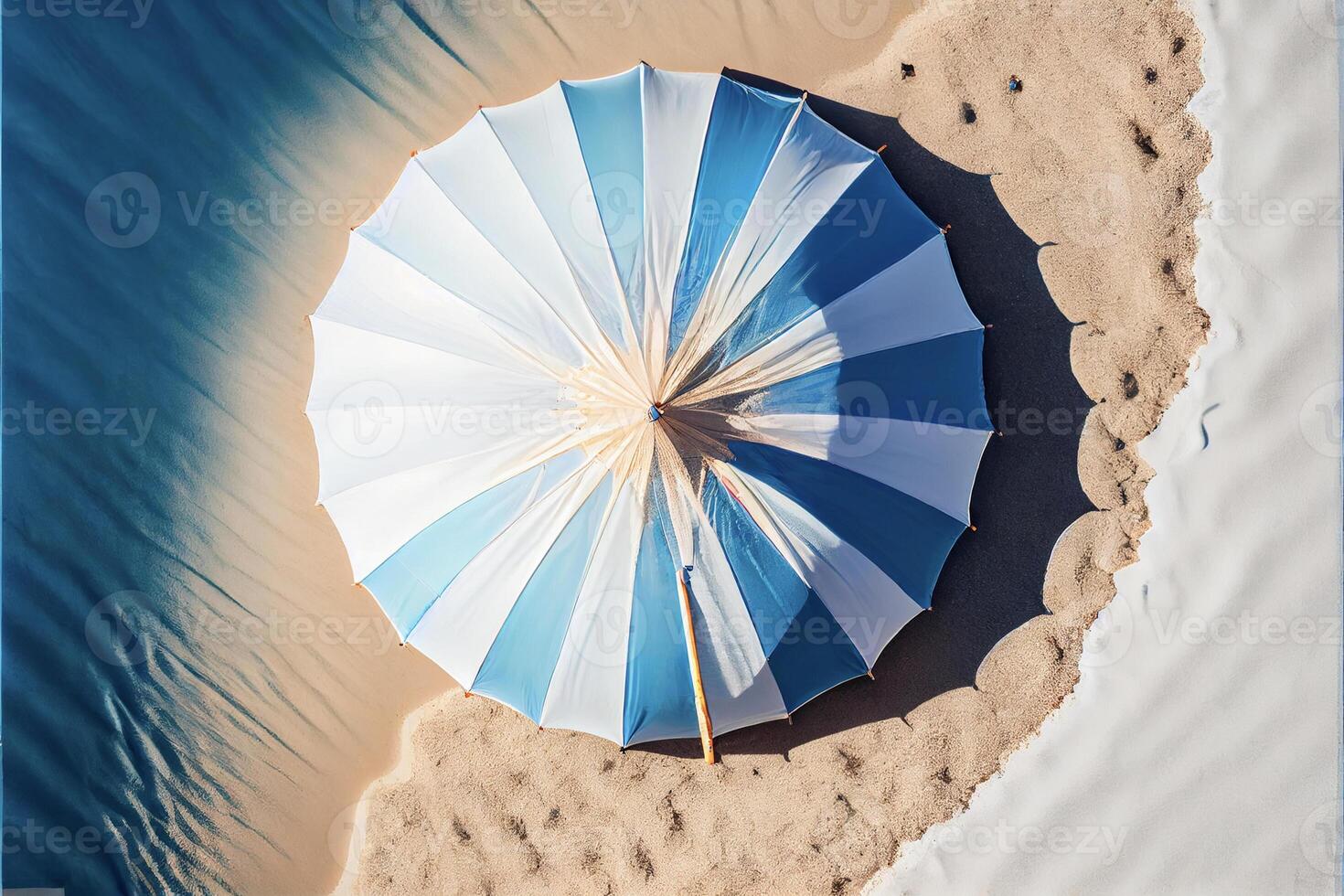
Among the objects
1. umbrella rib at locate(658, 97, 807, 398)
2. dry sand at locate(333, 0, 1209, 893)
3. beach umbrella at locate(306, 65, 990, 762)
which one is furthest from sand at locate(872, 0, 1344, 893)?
umbrella rib at locate(658, 97, 807, 398)

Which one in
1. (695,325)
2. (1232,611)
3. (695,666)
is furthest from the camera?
(1232,611)

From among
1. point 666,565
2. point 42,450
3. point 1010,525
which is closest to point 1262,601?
point 1010,525

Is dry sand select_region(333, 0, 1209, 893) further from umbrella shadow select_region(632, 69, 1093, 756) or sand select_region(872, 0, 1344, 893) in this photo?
sand select_region(872, 0, 1344, 893)

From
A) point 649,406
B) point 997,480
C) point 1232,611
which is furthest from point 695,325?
point 1232,611

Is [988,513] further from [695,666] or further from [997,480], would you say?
[695,666]

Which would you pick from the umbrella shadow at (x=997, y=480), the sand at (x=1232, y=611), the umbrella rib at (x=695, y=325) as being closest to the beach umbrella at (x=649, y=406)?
the umbrella rib at (x=695, y=325)

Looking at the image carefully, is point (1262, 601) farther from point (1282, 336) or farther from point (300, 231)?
point (300, 231)

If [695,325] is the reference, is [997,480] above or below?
above
